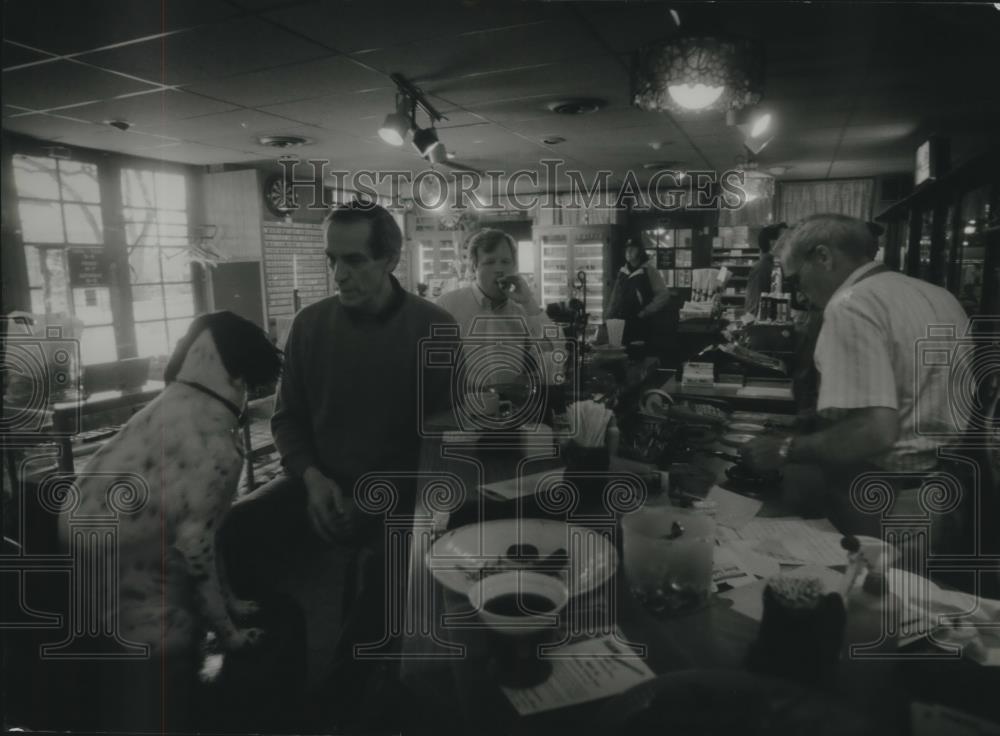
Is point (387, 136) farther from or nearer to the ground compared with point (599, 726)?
farther from the ground

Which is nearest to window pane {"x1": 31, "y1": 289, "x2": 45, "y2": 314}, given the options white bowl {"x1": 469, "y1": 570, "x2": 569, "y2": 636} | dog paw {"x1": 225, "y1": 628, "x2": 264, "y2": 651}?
dog paw {"x1": 225, "y1": 628, "x2": 264, "y2": 651}

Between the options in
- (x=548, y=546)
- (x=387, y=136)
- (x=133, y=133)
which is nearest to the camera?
(x=548, y=546)

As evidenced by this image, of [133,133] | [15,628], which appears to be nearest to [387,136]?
[133,133]

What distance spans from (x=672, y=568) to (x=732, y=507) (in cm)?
53

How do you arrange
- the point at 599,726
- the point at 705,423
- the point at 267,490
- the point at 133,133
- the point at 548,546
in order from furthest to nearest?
the point at 133,133 → the point at 705,423 → the point at 267,490 → the point at 548,546 → the point at 599,726

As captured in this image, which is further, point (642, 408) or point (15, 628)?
point (642, 408)

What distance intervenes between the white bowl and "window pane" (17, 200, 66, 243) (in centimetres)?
370

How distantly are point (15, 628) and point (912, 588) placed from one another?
2.19m

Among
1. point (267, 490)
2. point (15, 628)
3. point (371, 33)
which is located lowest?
point (15, 628)

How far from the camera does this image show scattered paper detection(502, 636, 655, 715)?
80 cm

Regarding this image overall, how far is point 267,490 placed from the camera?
2.01m

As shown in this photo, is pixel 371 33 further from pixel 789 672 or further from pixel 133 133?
pixel 789 672

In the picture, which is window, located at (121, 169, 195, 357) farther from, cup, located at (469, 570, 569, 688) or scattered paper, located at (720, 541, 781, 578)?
scattered paper, located at (720, 541, 781, 578)

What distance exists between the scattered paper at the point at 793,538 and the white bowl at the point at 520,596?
496mm
